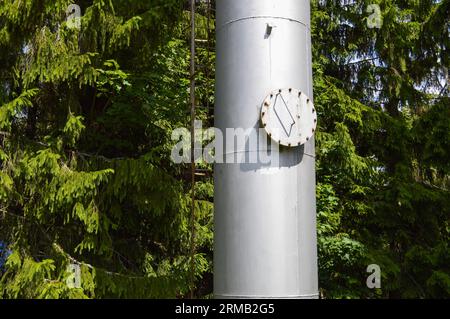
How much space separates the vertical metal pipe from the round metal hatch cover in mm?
60

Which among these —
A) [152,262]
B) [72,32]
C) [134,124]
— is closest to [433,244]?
[152,262]

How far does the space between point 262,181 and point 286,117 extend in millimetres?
453

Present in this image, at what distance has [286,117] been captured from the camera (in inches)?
129

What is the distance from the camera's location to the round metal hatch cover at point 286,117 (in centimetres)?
325

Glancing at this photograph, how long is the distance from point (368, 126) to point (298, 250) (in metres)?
6.65

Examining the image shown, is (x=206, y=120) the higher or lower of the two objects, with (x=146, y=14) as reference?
lower

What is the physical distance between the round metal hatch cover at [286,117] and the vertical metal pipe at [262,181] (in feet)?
0.20

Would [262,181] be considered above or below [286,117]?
below

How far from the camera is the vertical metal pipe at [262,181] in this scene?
318cm

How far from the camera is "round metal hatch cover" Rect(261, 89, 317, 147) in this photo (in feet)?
10.7

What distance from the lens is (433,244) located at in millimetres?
9133

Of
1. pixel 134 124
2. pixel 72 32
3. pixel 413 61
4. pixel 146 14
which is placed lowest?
pixel 134 124

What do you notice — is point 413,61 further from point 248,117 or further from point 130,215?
point 248,117
